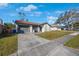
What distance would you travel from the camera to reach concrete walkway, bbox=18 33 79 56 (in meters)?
2.96

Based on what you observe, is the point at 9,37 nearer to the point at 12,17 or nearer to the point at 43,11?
the point at 12,17

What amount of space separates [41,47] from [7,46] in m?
0.45

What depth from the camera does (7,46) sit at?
295 centimetres

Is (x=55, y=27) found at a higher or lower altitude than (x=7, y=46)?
higher

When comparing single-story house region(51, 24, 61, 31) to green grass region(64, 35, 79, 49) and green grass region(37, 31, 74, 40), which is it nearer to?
green grass region(37, 31, 74, 40)

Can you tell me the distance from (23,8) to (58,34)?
60 cm

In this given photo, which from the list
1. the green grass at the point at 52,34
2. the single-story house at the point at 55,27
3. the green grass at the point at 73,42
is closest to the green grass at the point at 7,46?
the green grass at the point at 52,34

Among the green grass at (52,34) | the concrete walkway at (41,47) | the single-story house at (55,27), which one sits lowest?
the concrete walkway at (41,47)

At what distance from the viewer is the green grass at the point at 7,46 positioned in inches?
115

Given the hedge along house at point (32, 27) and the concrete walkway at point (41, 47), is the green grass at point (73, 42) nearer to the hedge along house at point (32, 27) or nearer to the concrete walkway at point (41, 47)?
the concrete walkway at point (41, 47)

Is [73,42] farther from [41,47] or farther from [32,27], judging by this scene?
[32,27]

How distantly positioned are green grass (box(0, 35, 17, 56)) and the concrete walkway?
0.08 m

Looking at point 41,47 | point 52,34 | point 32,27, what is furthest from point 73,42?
point 32,27

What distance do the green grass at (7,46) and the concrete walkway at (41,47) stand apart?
83 mm
